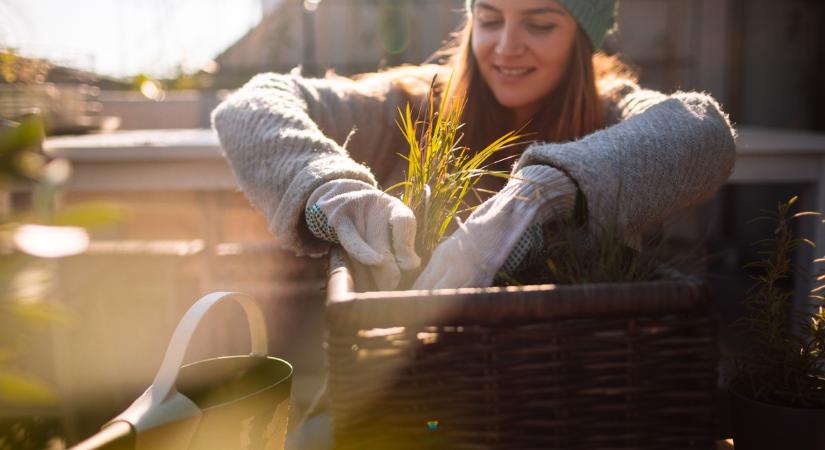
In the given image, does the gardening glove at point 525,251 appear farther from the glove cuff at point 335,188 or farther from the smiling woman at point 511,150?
the glove cuff at point 335,188

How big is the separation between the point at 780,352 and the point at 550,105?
958mm

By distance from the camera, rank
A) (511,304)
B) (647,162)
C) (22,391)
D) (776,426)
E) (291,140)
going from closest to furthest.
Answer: (22,391)
(511,304)
(776,426)
(647,162)
(291,140)

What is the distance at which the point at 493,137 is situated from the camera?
1.55 metres

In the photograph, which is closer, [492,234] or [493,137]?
[492,234]

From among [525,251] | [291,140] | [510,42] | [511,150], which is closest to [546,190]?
[525,251]

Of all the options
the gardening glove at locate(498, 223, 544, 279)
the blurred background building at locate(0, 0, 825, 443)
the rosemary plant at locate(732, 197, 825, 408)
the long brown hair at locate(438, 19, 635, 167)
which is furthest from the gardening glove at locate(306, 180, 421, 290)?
the long brown hair at locate(438, 19, 635, 167)

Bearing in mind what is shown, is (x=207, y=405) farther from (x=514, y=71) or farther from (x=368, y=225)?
(x=514, y=71)

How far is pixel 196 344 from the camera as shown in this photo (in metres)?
2.32

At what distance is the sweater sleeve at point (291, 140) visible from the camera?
924 mm

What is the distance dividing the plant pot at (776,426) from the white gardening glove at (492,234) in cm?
29

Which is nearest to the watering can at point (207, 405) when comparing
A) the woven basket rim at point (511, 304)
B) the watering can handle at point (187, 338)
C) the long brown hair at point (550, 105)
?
the watering can handle at point (187, 338)

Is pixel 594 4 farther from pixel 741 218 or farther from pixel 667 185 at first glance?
pixel 741 218

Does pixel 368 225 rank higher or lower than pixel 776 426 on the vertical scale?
higher

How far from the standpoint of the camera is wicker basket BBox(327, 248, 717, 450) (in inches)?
21.9
